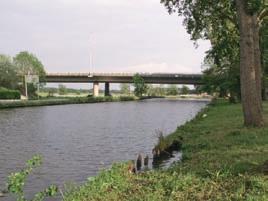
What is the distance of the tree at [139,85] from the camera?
16475cm

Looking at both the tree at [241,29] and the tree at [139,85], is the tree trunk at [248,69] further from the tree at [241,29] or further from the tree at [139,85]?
the tree at [139,85]

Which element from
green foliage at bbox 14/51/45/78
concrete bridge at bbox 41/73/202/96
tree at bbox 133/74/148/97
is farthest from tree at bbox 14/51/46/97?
tree at bbox 133/74/148/97

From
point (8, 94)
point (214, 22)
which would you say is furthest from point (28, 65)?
point (214, 22)

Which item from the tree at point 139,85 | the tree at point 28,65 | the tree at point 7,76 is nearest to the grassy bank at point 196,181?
the tree at point 7,76

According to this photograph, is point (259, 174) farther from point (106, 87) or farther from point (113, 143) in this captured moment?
point (106, 87)

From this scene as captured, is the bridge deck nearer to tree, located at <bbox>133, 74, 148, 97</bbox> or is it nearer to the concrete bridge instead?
the concrete bridge

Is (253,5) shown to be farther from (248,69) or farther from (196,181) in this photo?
(196,181)

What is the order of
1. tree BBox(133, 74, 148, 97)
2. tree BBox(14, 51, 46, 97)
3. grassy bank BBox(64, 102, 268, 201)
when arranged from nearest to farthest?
1. grassy bank BBox(64, 102, 268, 201)
2. tree BBox(14, 51, 46, 97)
3. tree BBox(133, 74, 148, 97)

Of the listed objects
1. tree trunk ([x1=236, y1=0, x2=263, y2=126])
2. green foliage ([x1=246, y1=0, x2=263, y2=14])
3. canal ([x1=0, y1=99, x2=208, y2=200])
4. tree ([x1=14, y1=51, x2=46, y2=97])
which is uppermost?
tree ([x1=14, y1=51, x2=46, y2=97])

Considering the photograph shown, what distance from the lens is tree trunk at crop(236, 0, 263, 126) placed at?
81.8ft

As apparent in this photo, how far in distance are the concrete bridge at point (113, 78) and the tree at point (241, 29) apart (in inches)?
4250

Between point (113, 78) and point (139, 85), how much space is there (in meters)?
19.5

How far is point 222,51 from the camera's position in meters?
35.4

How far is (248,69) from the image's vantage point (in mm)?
25250
